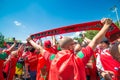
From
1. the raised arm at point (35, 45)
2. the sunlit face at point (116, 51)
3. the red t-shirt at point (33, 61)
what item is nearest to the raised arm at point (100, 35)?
the sunlit face at point (116, 51)

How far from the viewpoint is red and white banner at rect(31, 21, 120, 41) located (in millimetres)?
3718

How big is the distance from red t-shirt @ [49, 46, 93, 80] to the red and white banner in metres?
0.80

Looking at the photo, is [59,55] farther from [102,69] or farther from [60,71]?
[102,69]

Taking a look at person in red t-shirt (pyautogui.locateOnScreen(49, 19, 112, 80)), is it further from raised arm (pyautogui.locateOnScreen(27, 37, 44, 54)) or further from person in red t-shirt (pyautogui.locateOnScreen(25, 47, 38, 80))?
person in red t-shirt (pyautogui.locateOnScreen(25, 47, 38, 80))

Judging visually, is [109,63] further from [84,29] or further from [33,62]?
[33,62]

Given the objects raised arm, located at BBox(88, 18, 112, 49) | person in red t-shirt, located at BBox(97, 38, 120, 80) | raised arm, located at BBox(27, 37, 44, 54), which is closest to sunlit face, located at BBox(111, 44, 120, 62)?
raised arm, located at BBox(88, 18, 112, 49)

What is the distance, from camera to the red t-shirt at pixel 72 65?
10.2 feet

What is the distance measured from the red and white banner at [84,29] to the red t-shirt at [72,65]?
0.80 m

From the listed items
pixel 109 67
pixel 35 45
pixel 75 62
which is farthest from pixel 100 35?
pixel 35 45

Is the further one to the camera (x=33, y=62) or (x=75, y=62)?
(x=33, y=62)

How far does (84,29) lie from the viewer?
13.4ft

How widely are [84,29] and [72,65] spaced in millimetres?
1147

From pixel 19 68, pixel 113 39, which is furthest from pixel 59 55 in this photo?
pixel 19 68

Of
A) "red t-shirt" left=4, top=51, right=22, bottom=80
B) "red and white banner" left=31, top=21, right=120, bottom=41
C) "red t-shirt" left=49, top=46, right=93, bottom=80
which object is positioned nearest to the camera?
"red t-shirt" left=49, top=46, right=93, bottom=80
